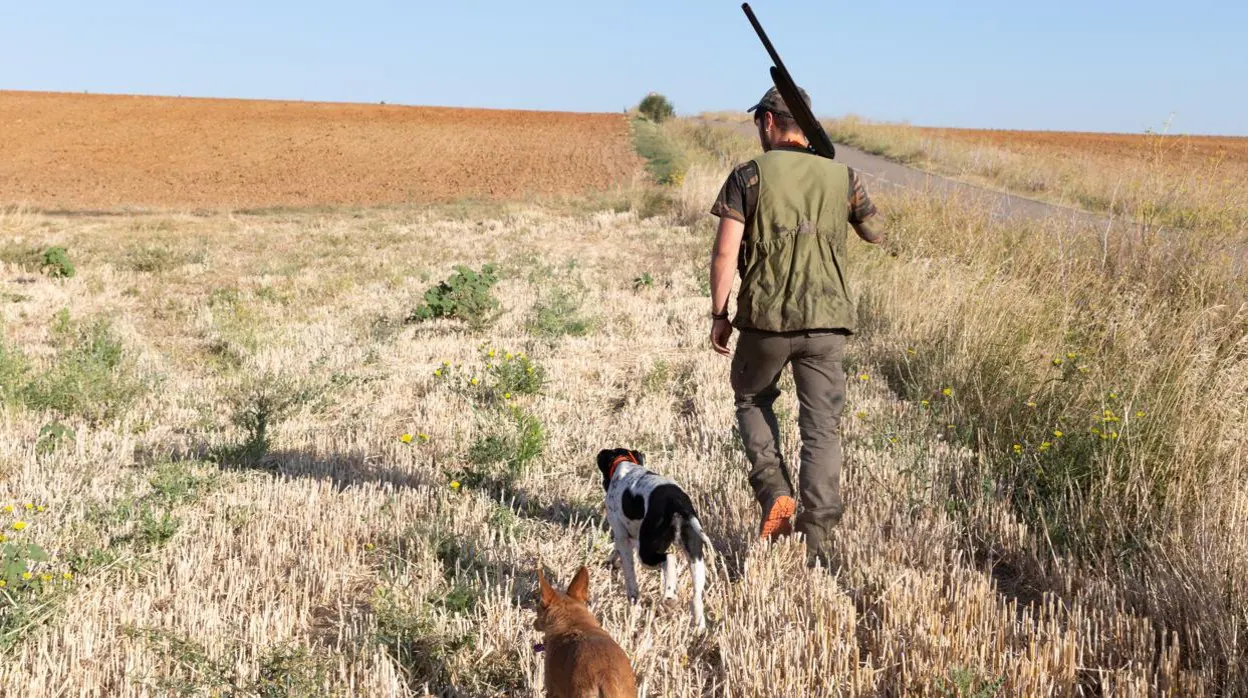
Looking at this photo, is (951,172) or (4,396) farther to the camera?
(951,172)

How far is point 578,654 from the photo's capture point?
2.20m

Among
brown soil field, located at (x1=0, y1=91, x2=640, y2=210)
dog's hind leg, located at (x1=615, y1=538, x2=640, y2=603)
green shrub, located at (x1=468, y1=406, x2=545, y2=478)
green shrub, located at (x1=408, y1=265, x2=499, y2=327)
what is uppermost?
brown soil field, located at (x1=0, y1=91, x2=640, y2=210)

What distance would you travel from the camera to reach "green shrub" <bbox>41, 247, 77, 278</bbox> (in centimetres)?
1109

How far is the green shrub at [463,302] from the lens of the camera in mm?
8671

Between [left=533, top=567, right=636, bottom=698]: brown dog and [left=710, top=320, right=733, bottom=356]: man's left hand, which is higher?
[left=710, top=320, right=733, bottom=356]: man's left hand

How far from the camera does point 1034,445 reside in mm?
4805

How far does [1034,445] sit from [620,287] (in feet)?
21.8

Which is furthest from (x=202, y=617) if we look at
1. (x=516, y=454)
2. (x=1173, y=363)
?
(x=1173, y=363)

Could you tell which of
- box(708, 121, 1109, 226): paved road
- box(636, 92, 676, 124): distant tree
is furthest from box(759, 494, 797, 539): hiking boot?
box(636, 92, 676, 124): distant tree

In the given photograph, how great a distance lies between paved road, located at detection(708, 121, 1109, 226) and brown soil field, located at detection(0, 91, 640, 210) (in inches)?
311

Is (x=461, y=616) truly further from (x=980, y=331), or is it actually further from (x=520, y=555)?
(x=980, y=331)

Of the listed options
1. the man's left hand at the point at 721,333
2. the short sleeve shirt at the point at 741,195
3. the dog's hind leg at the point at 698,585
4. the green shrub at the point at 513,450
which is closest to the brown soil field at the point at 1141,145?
the short sleeve shirt at the point at 741,195

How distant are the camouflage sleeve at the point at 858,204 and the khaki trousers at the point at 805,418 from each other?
511 mm

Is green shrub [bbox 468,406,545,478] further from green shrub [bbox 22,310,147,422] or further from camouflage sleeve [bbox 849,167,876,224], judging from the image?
green shrub [bbox 22,310,147,422]
